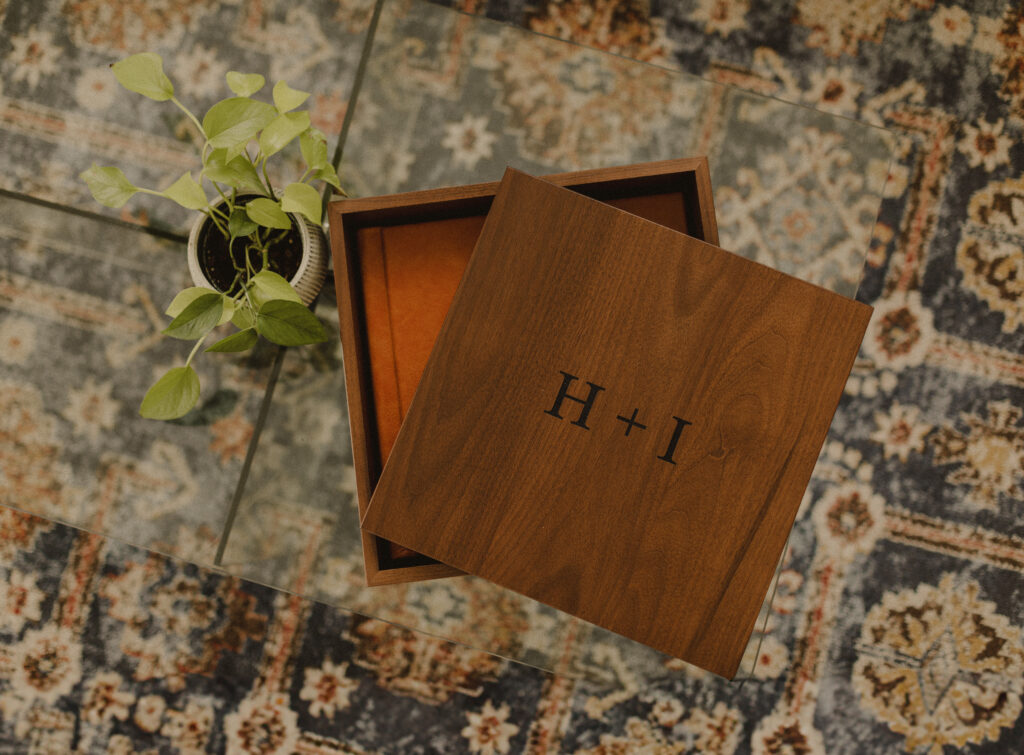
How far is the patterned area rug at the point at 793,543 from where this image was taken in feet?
3.59

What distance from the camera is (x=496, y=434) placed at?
2.06 ft

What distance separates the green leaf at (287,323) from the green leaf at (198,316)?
1.6 inches

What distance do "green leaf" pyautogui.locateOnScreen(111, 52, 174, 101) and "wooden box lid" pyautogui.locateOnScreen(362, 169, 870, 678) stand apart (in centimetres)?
37

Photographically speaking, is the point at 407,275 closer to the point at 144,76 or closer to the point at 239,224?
the point at 239,224

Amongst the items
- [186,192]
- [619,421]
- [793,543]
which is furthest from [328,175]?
[793,543]

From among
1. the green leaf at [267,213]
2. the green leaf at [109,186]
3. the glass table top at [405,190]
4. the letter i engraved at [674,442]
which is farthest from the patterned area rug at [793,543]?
the letter i engraved at [674,442]

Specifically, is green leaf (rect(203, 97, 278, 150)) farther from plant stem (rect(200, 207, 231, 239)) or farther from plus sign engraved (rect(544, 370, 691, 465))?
plus sign engraved (rect(544, 370, 691, 465))

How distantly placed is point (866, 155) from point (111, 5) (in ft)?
3.81

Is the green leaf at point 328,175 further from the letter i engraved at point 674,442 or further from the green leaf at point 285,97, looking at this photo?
the letter i engraved at point 674,442

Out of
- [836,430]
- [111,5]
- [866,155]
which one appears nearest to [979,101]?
[866,155]

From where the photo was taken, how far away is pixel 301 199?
2.25ft

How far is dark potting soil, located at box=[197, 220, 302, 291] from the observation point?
81 cm

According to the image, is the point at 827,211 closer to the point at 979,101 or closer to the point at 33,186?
the point at 979,101

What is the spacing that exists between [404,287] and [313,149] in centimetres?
17
